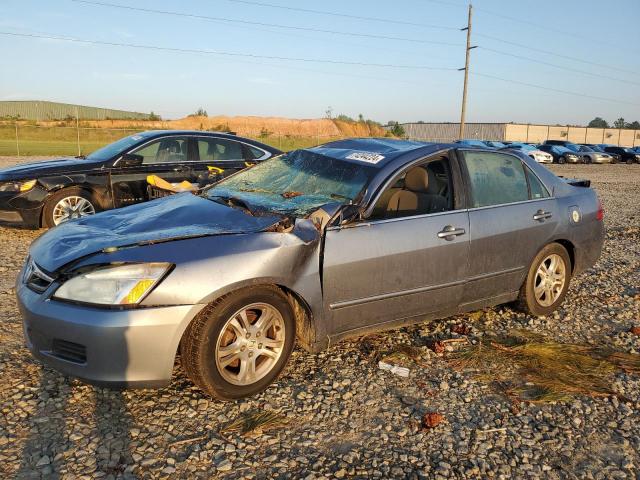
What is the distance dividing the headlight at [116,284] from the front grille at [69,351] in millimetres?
236

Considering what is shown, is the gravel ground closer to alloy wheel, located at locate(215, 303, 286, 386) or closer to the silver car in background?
alloy wheel, located at locate(215, 303, 286, 386)

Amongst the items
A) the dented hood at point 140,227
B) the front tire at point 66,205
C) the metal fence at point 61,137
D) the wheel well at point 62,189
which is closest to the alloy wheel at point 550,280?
the dented hood at point 140,227

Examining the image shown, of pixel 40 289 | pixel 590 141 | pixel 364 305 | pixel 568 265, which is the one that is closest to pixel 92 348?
pixel 40 289

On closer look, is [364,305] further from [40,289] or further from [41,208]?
[41,208]

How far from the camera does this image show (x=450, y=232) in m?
3.92

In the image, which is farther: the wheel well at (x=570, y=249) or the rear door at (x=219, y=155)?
the rear door at (x=219, y=155)

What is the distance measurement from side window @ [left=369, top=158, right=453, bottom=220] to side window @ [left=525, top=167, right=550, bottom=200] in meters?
1.02

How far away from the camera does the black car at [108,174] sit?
713 centimetres

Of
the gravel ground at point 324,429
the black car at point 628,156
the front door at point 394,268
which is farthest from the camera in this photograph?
the black car at point 628,156

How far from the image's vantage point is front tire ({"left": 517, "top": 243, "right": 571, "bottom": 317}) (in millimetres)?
4672

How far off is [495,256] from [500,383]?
3.58ft

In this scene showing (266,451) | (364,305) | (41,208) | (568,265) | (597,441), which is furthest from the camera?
(41,208)

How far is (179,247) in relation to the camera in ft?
9.66

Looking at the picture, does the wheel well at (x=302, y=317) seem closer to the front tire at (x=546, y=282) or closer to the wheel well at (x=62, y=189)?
the front tire at (x=546, y=282)
